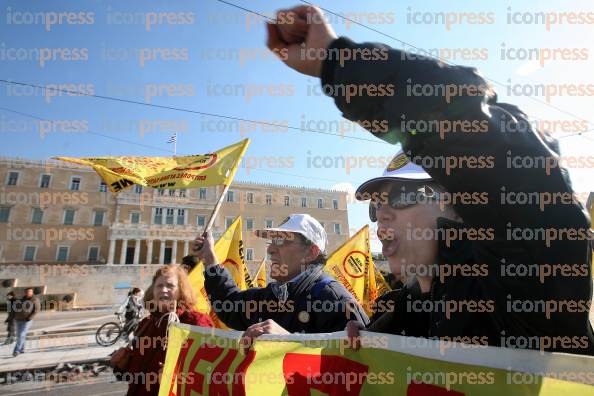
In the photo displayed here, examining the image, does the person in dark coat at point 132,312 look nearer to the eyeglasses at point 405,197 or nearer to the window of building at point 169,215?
the eyeglasses at point 405,197

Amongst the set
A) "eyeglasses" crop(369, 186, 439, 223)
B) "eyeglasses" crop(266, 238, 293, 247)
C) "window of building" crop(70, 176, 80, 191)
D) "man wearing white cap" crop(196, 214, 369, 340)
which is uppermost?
"window of building" crop(70, 176, 80, 191)

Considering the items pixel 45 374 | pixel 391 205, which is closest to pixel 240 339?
pixel 391 205

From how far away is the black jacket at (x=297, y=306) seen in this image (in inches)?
88.7

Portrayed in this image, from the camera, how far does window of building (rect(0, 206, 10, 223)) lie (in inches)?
1782

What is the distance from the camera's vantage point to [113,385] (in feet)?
21.5

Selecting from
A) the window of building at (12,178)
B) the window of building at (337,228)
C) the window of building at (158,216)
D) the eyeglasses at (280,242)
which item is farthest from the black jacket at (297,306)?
the window of building at (12,178)

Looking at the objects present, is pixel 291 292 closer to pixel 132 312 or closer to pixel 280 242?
pixel 280 242

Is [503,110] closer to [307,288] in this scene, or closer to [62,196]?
[307,288]

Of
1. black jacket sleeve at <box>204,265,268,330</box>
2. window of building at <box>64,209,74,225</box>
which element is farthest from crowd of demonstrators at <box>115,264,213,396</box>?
window of building at <box>64,209,74,225</box>

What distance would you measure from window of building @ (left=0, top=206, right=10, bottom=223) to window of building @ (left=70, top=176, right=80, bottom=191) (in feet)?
25.8

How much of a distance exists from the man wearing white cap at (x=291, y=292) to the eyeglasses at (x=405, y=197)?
1.07 metres

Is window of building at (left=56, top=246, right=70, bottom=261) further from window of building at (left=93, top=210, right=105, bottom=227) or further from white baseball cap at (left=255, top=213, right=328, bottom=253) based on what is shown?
white baseball cap at (left=255, top=213, right=328, bottom=253)

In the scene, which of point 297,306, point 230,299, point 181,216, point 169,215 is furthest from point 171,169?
point 169,215

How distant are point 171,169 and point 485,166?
4.09 meters
